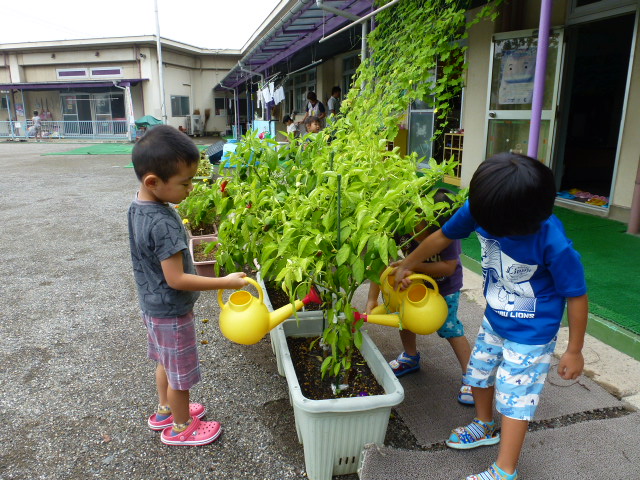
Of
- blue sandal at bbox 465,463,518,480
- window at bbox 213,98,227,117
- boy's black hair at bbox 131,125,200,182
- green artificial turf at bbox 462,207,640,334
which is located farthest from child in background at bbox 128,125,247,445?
window at bbox 213,98,227,117

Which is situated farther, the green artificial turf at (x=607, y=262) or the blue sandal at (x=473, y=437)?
the green artificial turf at (x=607, y=262)

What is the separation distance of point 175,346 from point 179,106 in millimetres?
25506

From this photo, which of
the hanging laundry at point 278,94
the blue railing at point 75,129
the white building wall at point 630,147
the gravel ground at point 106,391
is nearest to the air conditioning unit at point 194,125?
the blue railing at point 75,129

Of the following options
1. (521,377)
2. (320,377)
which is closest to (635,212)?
(521,377)

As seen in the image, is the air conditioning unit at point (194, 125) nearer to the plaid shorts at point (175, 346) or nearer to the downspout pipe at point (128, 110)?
the downspout pipe at point (128, 110)

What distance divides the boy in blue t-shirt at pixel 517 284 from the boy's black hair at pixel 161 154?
0.98m

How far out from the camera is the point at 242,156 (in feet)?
9.35

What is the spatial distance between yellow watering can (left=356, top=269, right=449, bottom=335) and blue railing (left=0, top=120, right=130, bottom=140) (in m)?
25.9

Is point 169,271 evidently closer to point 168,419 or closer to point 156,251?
point 156,251

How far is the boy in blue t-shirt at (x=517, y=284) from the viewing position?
1.44m

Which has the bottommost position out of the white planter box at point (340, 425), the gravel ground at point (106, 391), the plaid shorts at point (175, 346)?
the gravel ground at point (106, 391)

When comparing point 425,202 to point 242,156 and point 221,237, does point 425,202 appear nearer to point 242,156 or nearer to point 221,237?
point 221,237

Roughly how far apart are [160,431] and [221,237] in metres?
0.96

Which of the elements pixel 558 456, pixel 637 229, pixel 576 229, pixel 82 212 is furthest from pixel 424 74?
pixel 82 212
